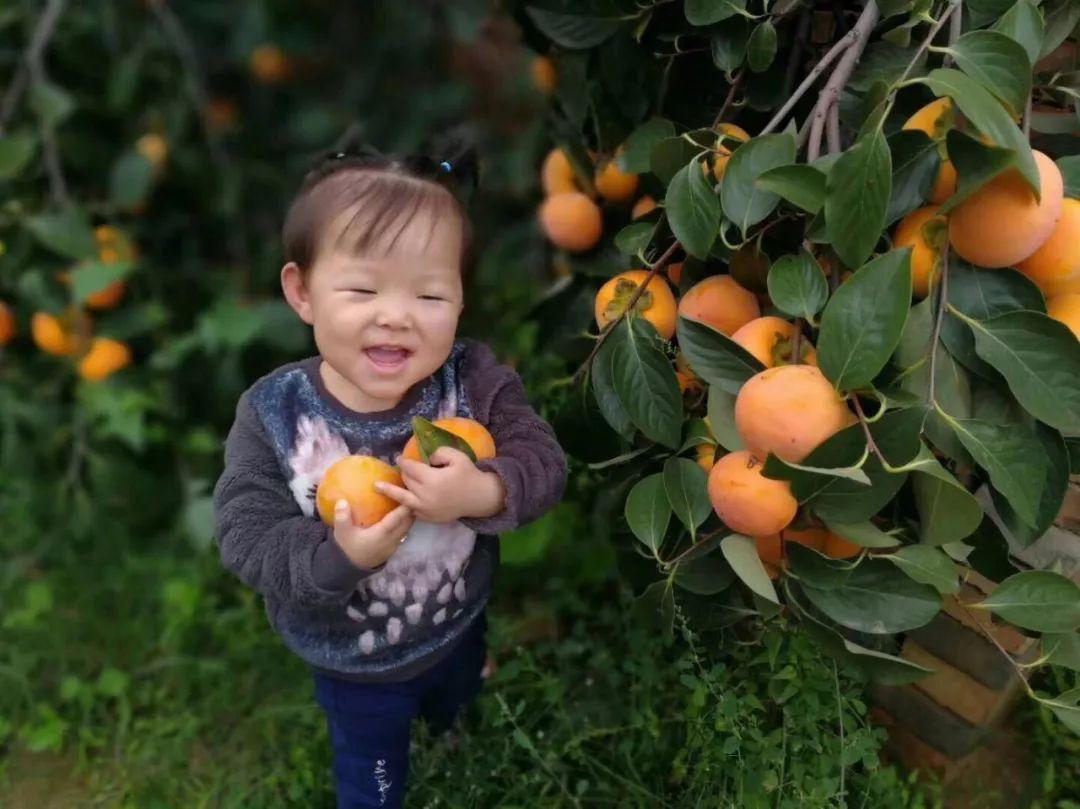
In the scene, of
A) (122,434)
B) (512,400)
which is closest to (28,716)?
(122,434)

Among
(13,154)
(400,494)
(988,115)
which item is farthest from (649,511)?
(13,154)

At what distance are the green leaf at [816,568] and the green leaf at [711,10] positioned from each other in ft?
1.70

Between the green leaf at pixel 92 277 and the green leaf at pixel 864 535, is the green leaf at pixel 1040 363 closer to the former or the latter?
the green leaf at pixel 864 535

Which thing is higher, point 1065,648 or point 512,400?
point 512,400

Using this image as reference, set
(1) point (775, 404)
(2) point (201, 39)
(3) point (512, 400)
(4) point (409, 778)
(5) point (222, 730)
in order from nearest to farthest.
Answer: (1) point (775, 404), (3) point (512, 400), (4) point (409, 778), (5) point (222, 730), (2) point (201, 39)

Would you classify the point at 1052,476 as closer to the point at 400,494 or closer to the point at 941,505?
the point at 941,505

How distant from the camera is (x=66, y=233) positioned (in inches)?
63.1

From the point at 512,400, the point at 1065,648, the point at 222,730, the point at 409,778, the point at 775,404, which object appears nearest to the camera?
the point at 775,404

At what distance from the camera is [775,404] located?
2.59 ft

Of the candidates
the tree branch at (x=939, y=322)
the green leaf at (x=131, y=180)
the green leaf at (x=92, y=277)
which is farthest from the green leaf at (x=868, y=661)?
the green leaf at (x=131, y=180)

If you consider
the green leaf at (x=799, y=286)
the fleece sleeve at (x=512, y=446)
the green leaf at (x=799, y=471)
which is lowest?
the fleece sleeve at (x=512, y=446)

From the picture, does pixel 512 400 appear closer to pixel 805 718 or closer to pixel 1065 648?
pixel 805 718

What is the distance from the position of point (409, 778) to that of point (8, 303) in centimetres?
115

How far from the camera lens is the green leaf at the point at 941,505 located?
0.79 meters
